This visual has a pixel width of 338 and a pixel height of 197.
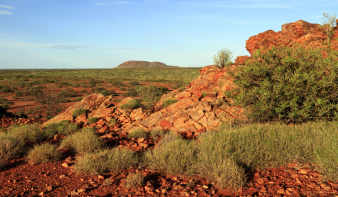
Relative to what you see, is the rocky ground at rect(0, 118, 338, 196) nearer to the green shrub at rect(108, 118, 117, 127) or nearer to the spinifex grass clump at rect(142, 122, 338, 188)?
the spinifex grass clump at rect(142, 122, 338, 188)

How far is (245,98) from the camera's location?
23.8 ft

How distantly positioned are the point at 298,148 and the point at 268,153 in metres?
0.70

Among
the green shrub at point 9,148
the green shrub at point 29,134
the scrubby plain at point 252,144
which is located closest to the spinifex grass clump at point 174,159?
the scrubby plain at point 252,144

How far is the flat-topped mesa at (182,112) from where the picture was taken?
8680mm

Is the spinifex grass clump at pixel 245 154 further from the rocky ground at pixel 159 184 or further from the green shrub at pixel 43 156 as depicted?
the green shrub at pixel 43 156

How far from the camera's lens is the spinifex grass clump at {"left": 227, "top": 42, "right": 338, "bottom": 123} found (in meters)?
6.26

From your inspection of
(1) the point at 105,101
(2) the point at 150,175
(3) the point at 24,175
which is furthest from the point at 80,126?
(2) the point at 150,175

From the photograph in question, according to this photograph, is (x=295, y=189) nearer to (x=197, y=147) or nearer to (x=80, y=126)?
(x=197, y=147)

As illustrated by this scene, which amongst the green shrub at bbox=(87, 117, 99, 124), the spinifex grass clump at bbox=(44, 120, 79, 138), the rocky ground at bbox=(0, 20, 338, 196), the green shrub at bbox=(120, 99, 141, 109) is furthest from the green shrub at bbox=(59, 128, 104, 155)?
the green shrub at bbox=(120, 99, 141, 109)

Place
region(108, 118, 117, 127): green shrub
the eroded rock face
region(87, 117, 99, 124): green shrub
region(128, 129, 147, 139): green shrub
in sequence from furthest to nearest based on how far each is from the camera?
the eroded rock face, region(87, 117, 99, 124): green shrub, region(108, 118, 117, 127): green shrub, region(128, 129, 147, 139): green shrub

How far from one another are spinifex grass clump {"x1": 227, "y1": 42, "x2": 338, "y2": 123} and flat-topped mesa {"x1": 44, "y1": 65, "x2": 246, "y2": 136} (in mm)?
1107

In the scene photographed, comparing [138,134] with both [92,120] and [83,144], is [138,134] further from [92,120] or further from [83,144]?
[92,120]

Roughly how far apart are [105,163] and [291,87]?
5649mm

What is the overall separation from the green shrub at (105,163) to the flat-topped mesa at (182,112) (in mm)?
3361
